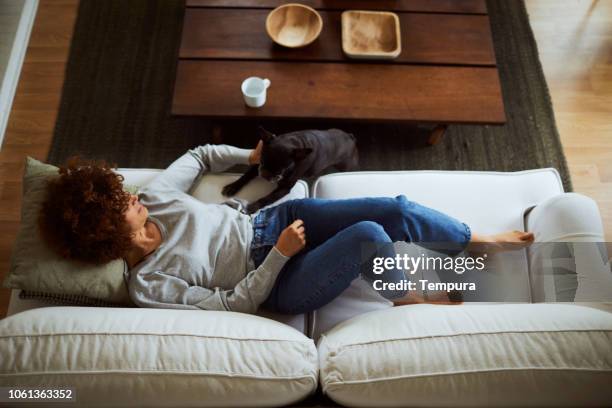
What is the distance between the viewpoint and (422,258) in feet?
4.18

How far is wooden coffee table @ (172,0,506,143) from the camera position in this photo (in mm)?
1615

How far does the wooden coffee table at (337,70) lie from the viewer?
63.6 inches

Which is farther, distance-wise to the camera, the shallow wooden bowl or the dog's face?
the shallow wooden bowl

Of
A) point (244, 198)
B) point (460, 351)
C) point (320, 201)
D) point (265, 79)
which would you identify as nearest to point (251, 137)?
point (265, 79)

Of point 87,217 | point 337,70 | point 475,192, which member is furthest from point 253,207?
point 475,192

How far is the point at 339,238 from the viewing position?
3.96ft

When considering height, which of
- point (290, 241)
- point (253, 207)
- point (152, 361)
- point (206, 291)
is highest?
point (253, 207)

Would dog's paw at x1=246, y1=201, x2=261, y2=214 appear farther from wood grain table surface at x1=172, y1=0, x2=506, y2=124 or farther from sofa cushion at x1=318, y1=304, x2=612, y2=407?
sofa cushion at x1=318, y1=304, x2=612, y2=407

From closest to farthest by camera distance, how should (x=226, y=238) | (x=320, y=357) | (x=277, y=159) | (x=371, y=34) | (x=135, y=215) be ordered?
(x=320, y=357)
(x=135, y=215)
(x=226, y=238)
(x=277, y=159)
(x=371, y=34)

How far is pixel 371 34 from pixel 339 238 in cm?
94

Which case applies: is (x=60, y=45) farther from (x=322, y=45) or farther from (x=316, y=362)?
(x=316, y=362)

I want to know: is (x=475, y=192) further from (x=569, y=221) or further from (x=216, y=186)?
(x=216, y=186)

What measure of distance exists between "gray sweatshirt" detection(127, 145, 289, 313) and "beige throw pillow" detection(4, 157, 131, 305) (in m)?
0.05

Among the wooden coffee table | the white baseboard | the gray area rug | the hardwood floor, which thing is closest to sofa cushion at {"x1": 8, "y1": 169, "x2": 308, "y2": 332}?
the wooden coffee table
